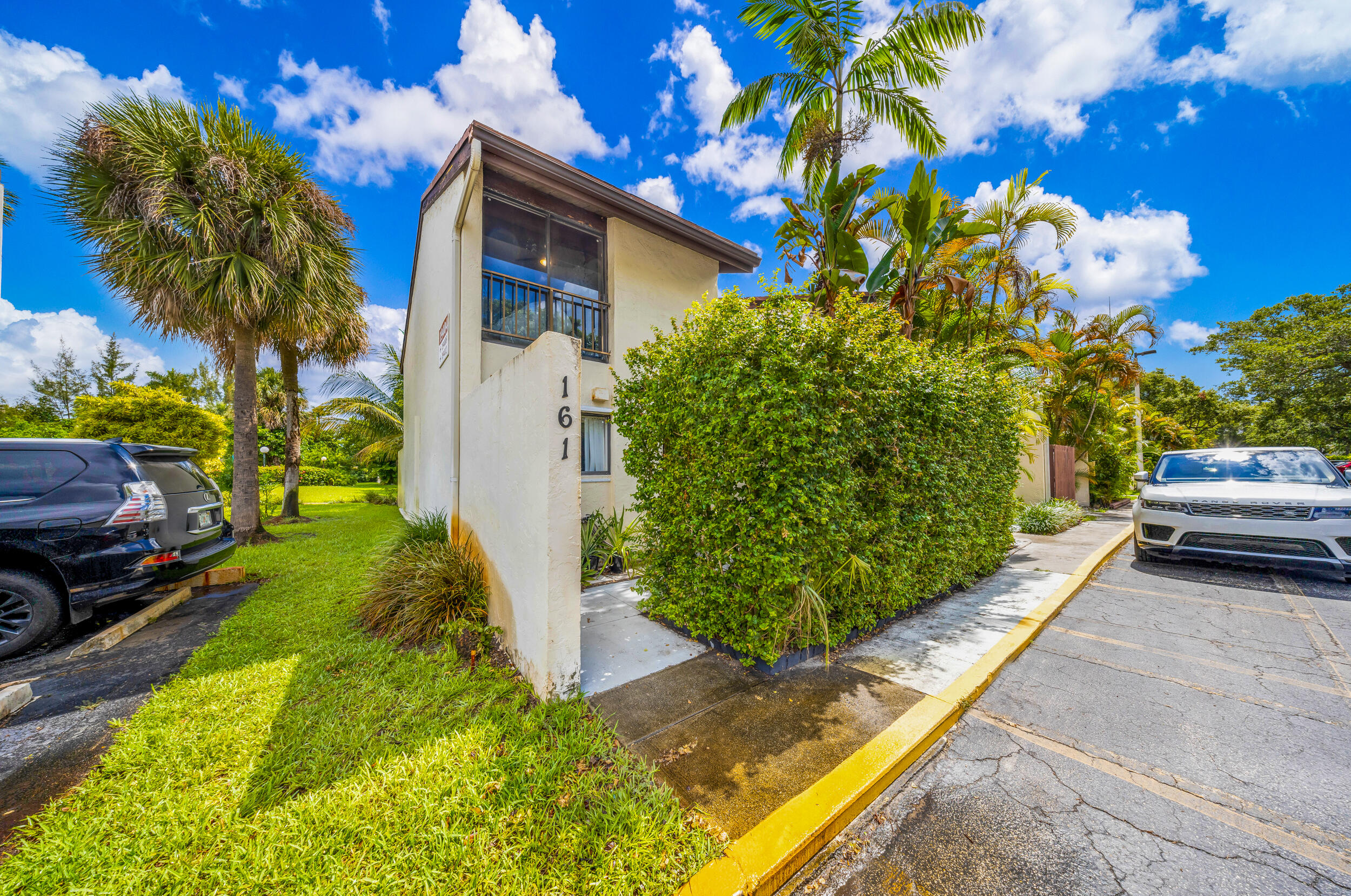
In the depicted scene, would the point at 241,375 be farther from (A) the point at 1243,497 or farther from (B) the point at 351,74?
(A) the point at 1243,497

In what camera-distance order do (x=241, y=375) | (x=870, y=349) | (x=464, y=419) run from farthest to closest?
(x=241, y=375), (x=464, y=419), (x=870, y=349)

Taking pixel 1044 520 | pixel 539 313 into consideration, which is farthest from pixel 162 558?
pixel 1044 520

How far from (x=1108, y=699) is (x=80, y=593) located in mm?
7996

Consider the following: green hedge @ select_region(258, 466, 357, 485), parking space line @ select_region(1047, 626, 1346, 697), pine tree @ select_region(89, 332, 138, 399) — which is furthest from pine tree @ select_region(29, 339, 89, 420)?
parking space line @ select_region(1047, 626, 1346, 697)

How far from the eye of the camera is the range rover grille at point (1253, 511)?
207 inches

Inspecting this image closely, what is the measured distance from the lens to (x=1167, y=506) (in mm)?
6180

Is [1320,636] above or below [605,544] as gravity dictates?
below

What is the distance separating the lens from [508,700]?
9.65 feet

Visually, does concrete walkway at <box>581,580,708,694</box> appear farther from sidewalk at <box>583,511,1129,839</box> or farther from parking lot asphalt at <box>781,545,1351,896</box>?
parking lot asphalt at <box>781,545,1351,896</box>

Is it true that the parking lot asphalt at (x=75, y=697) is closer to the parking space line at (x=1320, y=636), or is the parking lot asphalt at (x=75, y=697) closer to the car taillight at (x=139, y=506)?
the car taillight at (x=139, y=506)

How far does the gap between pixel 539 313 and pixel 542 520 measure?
518 centimetres

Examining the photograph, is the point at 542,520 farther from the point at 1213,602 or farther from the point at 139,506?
the point at 1213,602

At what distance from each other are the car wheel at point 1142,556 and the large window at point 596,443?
8101 millimetres

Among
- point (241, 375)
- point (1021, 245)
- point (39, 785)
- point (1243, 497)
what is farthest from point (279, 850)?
point (1021, 245)
